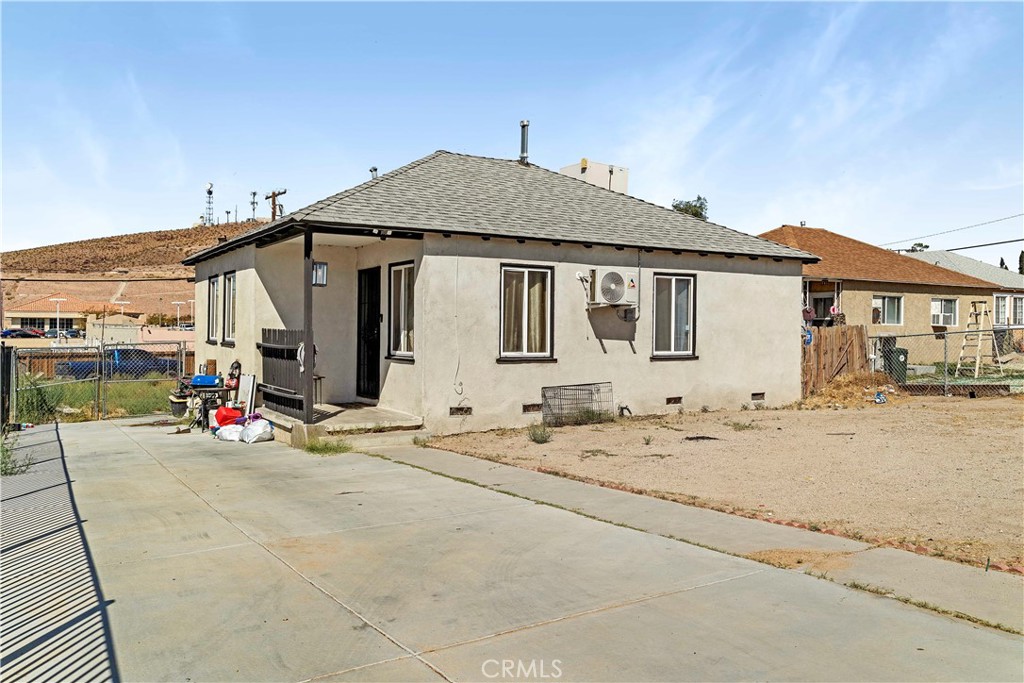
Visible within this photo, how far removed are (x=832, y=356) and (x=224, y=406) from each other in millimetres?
13976

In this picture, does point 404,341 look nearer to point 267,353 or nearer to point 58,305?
point 267,353

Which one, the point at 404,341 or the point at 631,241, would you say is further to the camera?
the point at 631,241

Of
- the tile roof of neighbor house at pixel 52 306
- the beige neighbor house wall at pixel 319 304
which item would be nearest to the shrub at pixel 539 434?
the beige neighbor house wall at pixel 319 304

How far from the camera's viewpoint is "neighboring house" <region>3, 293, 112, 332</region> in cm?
6162

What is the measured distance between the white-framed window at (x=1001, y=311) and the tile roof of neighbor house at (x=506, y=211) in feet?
72.6

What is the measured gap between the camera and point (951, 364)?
88.6 ft

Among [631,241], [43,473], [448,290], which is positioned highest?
[631,241]

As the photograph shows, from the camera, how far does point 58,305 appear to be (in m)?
59.3

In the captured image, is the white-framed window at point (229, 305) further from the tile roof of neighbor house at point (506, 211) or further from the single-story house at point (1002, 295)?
the single-story house at point (1002, 295)

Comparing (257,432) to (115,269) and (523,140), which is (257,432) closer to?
(523,140)

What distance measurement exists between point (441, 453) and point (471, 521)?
427cm

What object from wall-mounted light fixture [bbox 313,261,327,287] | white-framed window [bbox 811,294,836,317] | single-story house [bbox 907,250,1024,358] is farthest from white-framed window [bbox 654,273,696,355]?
white-framed window [bbox 811,294,836,317]

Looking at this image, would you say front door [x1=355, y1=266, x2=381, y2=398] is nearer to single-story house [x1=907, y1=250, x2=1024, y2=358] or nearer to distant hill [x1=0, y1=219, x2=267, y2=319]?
single-story house [x1=907, y1=250, x2=1024, y2=358]

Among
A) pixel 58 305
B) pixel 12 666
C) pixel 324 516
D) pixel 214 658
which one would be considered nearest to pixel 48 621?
pixel 12 666
